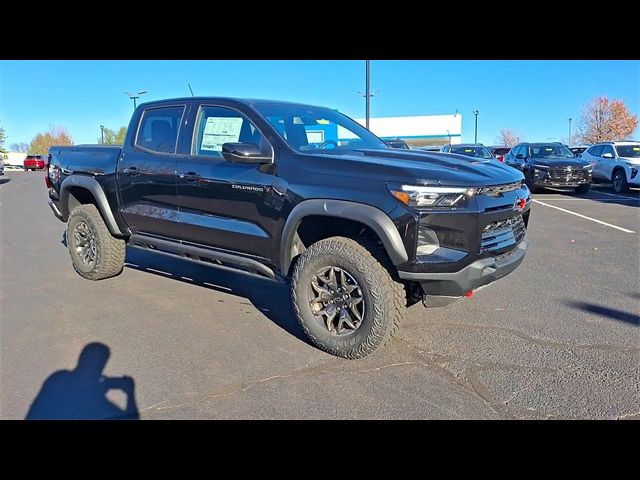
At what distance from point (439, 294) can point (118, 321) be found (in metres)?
2.90

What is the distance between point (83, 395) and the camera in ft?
9.48

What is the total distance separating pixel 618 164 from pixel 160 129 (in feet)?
48.5

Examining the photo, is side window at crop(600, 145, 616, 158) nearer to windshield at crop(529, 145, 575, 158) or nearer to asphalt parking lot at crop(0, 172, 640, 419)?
windshield at crop(529, 145, 575, 158)

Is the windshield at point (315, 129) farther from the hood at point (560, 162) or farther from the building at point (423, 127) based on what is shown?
the building at point (423, 127)

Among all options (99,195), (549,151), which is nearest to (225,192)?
(99,195)

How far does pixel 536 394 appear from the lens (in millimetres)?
2826

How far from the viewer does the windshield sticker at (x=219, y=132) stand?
4.11 m

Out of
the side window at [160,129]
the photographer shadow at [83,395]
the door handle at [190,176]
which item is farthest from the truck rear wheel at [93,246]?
the photographer shadow at [83,395]

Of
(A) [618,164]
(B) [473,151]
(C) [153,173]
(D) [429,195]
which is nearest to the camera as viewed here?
(D) [429,195]

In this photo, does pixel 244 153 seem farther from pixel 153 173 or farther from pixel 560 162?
pixel 560 162

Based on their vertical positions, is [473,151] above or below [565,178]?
above

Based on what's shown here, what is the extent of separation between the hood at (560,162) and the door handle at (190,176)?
1286 centimetres

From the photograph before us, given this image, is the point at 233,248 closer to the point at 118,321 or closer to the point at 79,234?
the point at 118,321

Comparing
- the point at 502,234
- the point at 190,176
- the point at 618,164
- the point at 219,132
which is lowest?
the point at 502,234
